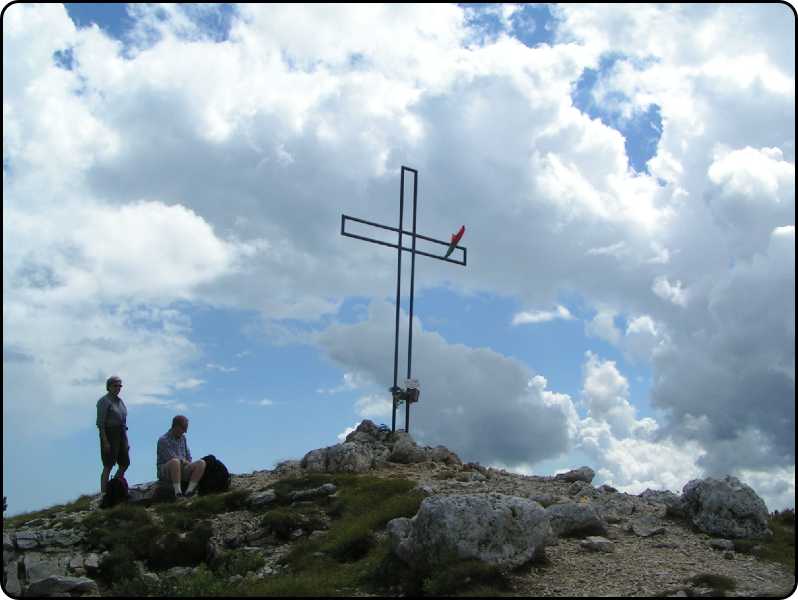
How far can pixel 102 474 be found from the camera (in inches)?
693

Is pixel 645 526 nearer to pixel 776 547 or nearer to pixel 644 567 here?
pixel 776 547

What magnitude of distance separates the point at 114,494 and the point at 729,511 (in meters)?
12.3

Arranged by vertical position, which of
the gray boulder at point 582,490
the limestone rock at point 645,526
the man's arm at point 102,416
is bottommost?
the limestone rock at point 645,526

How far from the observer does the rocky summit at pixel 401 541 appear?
1141 centimetres

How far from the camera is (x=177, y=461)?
57.2 feet

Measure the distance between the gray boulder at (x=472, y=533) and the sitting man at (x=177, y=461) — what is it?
7.01 m

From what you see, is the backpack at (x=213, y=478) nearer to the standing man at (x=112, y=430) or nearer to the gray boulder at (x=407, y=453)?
the standing man at (x=112, y=430)

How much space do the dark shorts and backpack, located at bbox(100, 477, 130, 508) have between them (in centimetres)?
44

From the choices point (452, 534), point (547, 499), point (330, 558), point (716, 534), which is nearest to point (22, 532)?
point (330, 558)

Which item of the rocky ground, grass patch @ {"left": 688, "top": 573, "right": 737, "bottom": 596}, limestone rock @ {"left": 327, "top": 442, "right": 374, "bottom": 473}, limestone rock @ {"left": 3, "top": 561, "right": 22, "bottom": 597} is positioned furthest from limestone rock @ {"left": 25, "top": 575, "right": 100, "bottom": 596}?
grass patch @ {"left": 688, "top": 573, "right": 737, "bottom": 596}

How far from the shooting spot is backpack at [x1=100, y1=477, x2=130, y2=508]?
17.1 meters

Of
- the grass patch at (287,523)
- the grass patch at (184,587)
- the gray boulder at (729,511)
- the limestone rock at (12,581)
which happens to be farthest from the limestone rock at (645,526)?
the limestone rock at (12,581)

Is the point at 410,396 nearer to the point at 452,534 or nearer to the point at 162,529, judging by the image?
the point at 162,529

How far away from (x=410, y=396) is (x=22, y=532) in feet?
34.5
